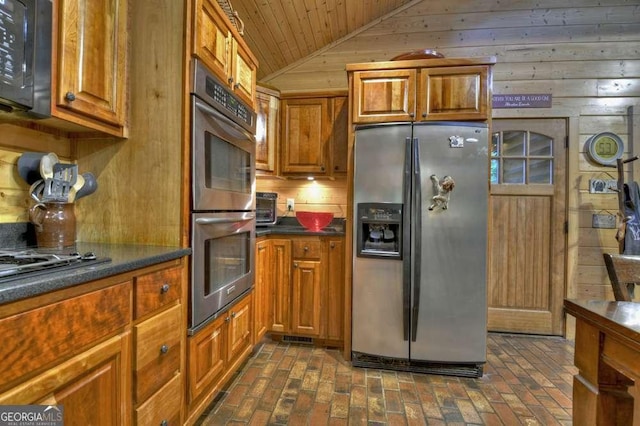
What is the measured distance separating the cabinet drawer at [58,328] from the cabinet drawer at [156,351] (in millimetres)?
124

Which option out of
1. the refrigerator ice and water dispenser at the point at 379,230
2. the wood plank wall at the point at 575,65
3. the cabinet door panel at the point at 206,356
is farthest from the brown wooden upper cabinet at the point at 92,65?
the wood plank wall at the point at 575,65

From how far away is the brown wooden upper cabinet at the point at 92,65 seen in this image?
1.08 m

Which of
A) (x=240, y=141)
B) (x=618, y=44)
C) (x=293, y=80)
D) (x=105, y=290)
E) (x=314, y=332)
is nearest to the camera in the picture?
(x=105, y=290)

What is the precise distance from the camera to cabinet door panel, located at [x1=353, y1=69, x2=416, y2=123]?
2.21 m

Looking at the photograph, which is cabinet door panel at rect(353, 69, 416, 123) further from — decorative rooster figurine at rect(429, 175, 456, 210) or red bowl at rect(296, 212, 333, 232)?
red bowl at rect(296, 212, 333, 232)

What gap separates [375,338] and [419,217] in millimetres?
917

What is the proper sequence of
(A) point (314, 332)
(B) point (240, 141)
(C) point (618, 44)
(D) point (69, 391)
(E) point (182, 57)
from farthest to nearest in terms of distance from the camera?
(C) point (618, 44), (A) point (314, 332), (B) point (240, 141), (E) point (182, 57), (D) point (69, 391)

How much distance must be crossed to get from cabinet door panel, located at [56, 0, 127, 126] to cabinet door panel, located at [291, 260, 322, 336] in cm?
160

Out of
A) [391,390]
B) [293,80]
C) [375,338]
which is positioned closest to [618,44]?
[293,80]

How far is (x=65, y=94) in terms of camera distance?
43.3 inches

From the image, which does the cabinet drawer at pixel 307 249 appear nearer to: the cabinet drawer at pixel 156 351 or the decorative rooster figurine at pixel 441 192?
the decorative rooster figurine at pixel 441 192

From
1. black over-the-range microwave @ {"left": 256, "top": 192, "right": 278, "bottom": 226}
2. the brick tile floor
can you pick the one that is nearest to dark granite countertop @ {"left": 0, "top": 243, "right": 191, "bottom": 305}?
the brick tile floor

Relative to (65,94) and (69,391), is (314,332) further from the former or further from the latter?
(65,94)

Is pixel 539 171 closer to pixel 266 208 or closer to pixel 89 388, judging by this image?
pixel 266 208
